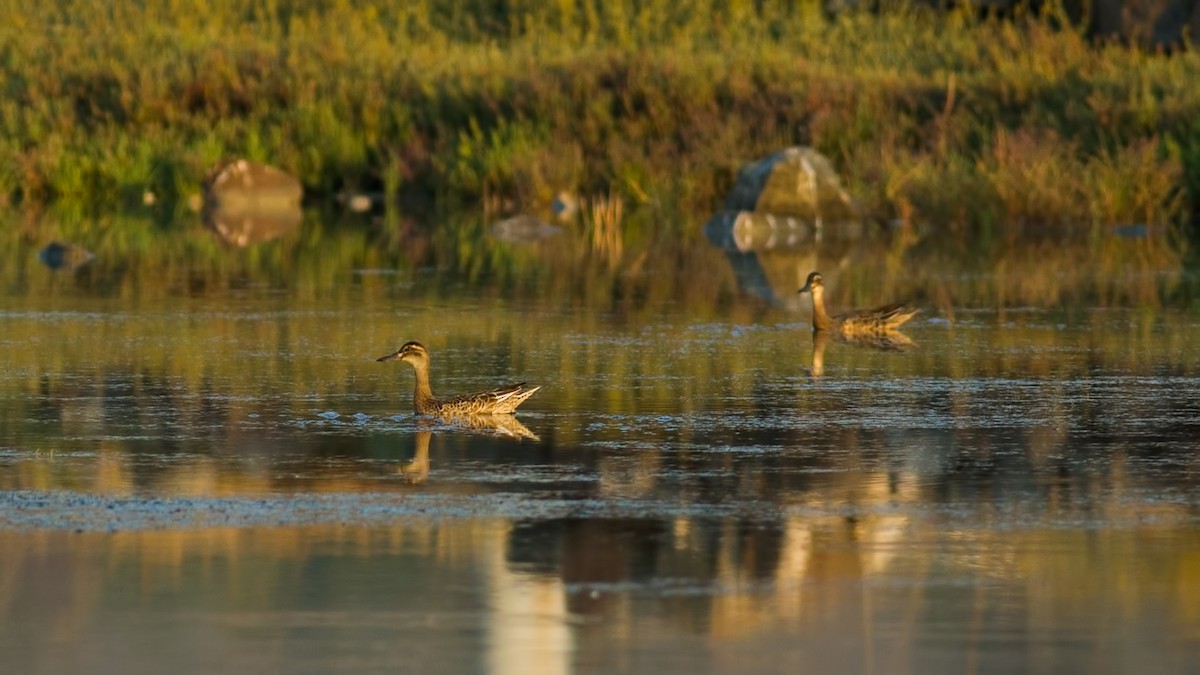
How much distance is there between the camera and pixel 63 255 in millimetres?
25656

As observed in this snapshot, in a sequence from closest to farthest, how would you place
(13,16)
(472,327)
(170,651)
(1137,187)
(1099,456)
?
(170,651) → (1099,456) → (472,327) → (1137,187) → (13,16)

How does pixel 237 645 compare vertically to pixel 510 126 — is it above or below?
below

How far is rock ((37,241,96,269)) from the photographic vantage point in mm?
25297

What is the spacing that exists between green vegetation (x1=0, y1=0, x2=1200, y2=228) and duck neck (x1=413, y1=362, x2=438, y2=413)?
19.1m

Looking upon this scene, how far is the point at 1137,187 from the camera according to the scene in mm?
31766

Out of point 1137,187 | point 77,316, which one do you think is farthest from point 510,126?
point 77,316

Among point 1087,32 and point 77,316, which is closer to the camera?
point 77,316

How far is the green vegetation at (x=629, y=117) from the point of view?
32906 mm

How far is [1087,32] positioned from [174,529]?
43949 mm

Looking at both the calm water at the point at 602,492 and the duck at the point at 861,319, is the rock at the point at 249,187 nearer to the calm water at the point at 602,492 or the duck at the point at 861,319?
the calm water at the point at 602,492

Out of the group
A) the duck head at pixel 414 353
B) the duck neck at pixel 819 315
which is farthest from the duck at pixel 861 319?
the duck head at pixel 414 353

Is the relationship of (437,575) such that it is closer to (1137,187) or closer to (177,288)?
(177,288)

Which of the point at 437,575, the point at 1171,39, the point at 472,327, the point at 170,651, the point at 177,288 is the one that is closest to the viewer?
the point at 170,651

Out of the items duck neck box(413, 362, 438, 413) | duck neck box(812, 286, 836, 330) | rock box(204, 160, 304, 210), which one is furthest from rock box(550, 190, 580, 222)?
duck neck box(413, 362, 438, 413)
